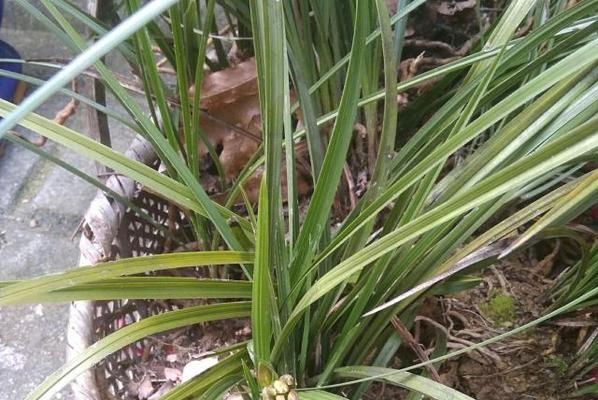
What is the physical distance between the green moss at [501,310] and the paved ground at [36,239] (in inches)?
22.9

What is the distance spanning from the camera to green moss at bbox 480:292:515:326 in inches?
25.9

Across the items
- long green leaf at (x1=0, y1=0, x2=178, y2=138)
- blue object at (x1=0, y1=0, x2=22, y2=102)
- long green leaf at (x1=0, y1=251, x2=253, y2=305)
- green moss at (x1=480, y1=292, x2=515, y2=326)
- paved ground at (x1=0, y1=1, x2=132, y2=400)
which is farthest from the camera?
blue object at (x1=0, y1=0, x2=22, y2=102)

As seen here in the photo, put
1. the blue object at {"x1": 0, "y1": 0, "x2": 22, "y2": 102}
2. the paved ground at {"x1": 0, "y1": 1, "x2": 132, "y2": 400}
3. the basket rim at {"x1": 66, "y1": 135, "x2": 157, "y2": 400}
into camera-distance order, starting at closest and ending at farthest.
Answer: the basket rim at {"x1": 66, "y1": 135, "x2": 157, "y2": 400}, the paved ground at {"x1": 0, "y1": 1, "x2": 132, "y2": 400}, the blue object at {"x1": 0, "y1": 0, "x2": 22, "y2": 102}

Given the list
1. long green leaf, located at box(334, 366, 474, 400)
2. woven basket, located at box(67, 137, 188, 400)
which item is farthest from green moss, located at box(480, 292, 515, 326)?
woven basket, located at box(67, 137, 188, 400)

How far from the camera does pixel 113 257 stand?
63cm

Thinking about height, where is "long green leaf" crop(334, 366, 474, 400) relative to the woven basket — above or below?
below

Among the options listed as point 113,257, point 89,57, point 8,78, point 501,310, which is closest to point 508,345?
point 501,310

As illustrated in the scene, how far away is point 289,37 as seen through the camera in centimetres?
59

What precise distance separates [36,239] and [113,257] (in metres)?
0.53

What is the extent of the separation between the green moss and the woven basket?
0.34 m

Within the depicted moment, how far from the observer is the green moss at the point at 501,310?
2.15ft

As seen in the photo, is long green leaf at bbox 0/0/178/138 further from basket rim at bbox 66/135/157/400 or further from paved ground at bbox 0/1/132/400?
paved ground at bbox 0/1/132/400

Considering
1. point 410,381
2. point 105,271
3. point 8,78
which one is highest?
point 8,78

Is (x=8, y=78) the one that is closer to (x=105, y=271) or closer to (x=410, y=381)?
(x=105, y=271)
